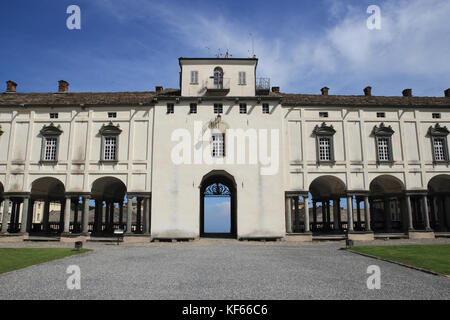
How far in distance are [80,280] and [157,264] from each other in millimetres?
3858

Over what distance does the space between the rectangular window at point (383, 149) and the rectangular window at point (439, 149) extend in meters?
4.14

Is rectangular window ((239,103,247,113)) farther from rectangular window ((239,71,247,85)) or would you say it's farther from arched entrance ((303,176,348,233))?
arched entrance ((303,176,348,233))

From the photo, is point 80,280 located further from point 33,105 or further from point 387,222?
point 387,222

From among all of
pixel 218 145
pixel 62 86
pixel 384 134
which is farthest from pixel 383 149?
pixel 62 86

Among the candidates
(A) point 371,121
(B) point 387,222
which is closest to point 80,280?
(A) point 371,121

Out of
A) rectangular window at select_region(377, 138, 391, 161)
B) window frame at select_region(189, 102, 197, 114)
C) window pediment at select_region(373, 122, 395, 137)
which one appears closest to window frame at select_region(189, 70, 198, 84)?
window frame at select_region(189, 102, 197, 114)

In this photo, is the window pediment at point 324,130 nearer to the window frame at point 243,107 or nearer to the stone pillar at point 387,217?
the window frame at point 243,107

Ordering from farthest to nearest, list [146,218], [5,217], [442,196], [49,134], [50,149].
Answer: [442,196]
[50,149]
[49,134]
[5,217]
[146,218]

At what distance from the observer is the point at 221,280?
997 centimetres

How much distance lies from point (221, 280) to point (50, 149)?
76.0 feet

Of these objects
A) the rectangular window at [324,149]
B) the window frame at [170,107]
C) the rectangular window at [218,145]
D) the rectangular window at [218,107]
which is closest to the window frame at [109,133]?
the window frame at [170,107]

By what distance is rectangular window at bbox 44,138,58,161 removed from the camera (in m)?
27.1

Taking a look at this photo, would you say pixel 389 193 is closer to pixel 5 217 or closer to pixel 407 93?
pixel 407 93

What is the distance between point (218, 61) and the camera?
2808 cm
